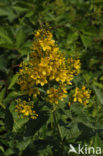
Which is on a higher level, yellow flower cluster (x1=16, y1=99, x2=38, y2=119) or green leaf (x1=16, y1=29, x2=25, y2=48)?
green leaf (x1=16, y1=29, x2=25, y2=48)

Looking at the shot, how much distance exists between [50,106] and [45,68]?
0.38m

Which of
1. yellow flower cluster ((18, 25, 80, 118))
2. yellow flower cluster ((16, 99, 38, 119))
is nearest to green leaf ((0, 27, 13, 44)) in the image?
yellow flower cluster ((18, 25, 80, 118))

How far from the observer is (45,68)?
1.73 meters

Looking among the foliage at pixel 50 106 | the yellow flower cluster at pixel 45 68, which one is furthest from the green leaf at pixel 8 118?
the yellow flower cluster at pixel 45 68

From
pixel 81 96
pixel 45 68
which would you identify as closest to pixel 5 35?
pixel 45 68

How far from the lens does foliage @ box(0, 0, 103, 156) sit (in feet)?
6.27

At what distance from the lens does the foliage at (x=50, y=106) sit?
1.91 metres

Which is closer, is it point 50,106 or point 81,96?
point 50,106

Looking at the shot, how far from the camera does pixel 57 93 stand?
1.81 meters

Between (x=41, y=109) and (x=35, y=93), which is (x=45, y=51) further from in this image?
(x=41, y=109)

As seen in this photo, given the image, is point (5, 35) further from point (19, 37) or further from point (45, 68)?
point (45, 68)

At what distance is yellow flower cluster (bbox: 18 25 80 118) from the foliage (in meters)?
0.10

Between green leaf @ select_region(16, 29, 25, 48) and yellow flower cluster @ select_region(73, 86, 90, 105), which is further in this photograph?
green leaf @ select_region(16, 29, 25, 48)

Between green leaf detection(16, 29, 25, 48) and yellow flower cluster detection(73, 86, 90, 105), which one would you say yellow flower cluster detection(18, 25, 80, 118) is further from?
green leaf detection(16, 29, 25, 48)
